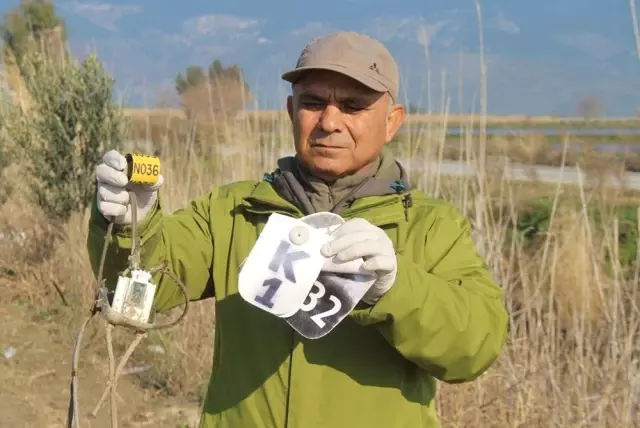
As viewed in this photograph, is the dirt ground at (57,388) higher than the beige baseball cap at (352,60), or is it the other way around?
the beige baseball cap at (352,60)

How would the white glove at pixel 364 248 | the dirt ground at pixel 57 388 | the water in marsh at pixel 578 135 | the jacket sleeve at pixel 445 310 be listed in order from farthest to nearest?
the dirt ground at pixel 57 388, the water in marsh at pixel 578 135, the jacket sleeve at pixel 445 310, the white glove at pixel 364 248

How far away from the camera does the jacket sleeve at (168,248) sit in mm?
1662

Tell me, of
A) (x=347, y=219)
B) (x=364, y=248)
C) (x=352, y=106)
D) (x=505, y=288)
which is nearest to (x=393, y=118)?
(x=352, y=106)

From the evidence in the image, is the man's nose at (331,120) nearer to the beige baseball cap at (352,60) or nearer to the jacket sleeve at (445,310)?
the beige baseball cap at (352,60)

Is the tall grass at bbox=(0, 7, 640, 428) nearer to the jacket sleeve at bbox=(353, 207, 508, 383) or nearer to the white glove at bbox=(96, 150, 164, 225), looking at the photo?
the jacket sleeve at bbox=(353, 207, 508, 383)

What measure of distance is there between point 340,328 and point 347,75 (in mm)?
548

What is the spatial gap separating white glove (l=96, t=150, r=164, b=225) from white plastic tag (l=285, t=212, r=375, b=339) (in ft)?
1.21

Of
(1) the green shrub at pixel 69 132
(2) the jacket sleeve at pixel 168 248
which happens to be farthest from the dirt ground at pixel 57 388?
(2) the jacket sleeve at pixel 168 248

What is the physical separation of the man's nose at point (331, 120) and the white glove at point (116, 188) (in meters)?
0.38

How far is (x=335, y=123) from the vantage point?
1748 mm

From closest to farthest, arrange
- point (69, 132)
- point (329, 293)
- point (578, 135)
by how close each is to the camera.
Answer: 1. point (329, 293)
2. point (578, 135)
3. point (69, 132)

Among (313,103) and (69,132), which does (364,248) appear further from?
(69,132)

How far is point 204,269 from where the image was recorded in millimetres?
1902

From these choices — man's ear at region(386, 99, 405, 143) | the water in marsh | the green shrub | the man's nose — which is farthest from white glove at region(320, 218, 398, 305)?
the green shrub
